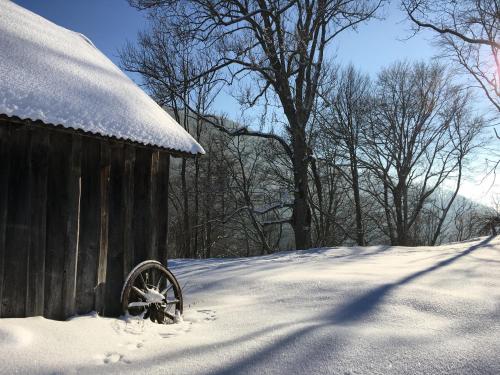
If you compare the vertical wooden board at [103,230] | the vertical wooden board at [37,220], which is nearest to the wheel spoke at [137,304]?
the vertical wooden board at [103,230]

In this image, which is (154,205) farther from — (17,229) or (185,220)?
(185,220)

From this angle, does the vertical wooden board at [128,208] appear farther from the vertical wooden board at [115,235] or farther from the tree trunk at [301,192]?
the tree trunk at [301,192]

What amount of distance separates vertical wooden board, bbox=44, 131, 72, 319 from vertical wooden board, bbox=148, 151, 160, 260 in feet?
3.96

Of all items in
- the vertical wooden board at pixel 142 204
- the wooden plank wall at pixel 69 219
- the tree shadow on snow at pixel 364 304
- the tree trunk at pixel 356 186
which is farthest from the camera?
the tree trunk at pixel 356 186

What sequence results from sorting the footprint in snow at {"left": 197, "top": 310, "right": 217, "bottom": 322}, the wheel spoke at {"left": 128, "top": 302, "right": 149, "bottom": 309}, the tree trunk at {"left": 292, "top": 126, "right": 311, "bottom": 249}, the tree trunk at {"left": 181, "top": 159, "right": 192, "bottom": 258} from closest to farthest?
the wheel spoke at {"left": 128, "top": 302, "right": 149, "bottom": 309}, the footprint in snow at {"left": 197, "top": 310, "right": 217, "bottom": 322}, the tree trunk at {"left": 292, "top": 126, "right": 311, "bottom": 249}, the tree trunk at {"left": 181, "top": 159, "right": 192, "bottom": 258}

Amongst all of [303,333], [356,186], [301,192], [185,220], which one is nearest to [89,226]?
[303,333]

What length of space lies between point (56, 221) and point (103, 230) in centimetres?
60

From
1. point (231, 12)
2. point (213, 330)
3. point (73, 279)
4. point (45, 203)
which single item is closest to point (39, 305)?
point (73, 279)

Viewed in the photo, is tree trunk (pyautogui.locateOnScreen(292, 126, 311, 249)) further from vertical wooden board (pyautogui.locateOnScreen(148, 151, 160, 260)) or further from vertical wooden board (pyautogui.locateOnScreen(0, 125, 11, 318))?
vertical wooden board (pyautogui.locateOnScreen(0, 125, 11, 318))

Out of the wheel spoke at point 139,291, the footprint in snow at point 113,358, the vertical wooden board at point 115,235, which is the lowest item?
the footprint in snow at point 113,358

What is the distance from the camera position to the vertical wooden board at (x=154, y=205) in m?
5.32

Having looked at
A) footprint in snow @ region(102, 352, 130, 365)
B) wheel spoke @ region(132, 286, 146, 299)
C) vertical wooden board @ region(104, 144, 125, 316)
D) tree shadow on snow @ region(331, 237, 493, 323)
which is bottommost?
footprint in snow @ region(102, 352, 130, 365)

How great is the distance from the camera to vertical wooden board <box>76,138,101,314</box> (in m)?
4.46

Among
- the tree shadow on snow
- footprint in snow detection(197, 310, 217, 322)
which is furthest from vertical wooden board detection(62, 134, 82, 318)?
the tree shadow on snow
